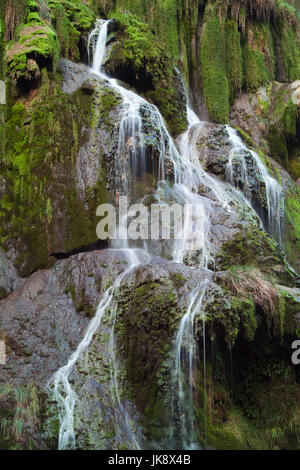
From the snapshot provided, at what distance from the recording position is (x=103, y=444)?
436 cm

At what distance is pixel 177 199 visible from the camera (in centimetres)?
759

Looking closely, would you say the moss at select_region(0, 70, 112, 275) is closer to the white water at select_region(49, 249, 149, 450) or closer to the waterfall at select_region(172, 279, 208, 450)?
the white water at select_region(49, 249, 149, 450)

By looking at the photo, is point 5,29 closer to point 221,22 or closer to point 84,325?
point 84,325

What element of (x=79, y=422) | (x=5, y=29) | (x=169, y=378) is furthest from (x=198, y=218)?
(x=5, y=29)

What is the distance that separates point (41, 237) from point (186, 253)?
2508 mm

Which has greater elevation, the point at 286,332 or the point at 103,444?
the point at 286,332

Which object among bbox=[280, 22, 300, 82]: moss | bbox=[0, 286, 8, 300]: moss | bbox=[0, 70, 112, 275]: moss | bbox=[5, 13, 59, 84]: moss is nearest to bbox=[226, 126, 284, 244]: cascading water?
bbox=[0, 70, 112, 275]: moss

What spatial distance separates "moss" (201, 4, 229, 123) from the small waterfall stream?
1.83 metres

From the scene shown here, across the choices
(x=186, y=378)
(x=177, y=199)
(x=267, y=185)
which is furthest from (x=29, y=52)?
(x=186, y=378)

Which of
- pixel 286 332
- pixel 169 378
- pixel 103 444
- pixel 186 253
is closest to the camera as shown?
pixel 103 444

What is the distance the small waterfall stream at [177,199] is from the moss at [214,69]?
6.00ft

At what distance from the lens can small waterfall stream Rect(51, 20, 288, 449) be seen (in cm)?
464

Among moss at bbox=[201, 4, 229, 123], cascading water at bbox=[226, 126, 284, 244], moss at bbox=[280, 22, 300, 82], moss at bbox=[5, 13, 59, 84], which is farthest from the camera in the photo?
moss at bbox=[280, 22, 300, 82]

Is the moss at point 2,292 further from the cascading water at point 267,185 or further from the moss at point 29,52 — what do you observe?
the cascading water at point 267,185
